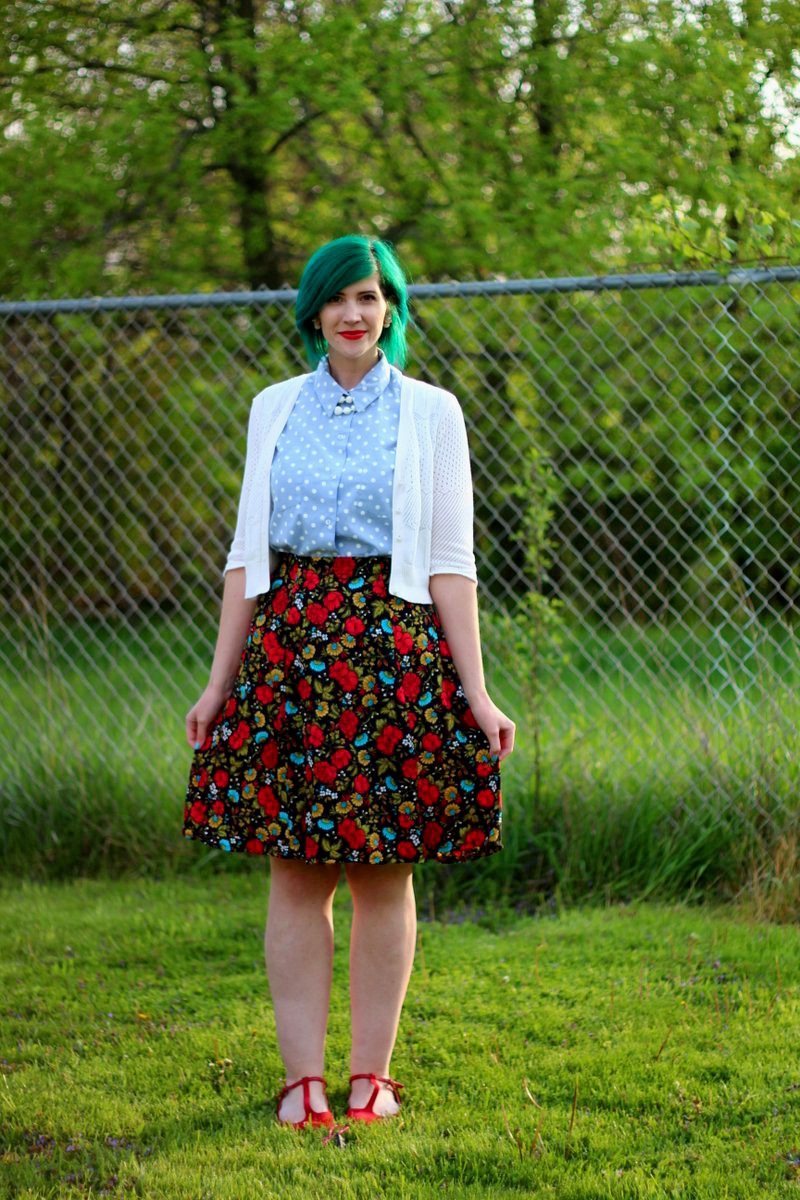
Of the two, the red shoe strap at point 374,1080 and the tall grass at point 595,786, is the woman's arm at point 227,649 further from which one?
the tall grass at point 595,786

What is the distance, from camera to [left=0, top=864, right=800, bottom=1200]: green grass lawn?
2008 millimetres

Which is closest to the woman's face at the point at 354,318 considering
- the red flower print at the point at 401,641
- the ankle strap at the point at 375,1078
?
the red flower print at the point at 401,641

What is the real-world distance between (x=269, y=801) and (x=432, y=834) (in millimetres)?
300

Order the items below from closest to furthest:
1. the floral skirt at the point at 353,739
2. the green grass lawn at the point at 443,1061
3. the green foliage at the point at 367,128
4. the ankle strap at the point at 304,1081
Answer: the green grass lawn at the point at 443,1061 → the floral skirt at the point at 353,739 → the ankle strap at the point at 304,1081 → the green foliage at the point at 367,128

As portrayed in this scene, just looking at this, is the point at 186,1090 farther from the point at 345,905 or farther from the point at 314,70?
the point at 314,70

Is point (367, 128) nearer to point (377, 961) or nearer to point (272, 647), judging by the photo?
point (272, 647)

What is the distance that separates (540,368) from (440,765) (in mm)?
3363

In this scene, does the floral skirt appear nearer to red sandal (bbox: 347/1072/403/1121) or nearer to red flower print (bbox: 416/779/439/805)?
red flower print (bbox: 416/779/439/805)

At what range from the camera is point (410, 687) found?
2160mm

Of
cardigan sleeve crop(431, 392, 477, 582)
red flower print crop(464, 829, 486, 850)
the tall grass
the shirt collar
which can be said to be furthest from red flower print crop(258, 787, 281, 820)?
the tall grass

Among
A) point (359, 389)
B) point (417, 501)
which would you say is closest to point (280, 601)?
point (417, 501)

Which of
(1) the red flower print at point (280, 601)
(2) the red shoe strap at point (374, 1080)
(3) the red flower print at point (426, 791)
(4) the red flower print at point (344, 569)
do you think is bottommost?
(2) the red shoe strap at point (374, 1080)

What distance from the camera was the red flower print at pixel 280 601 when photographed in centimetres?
221

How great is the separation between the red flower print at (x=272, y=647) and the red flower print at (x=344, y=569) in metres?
0.16
